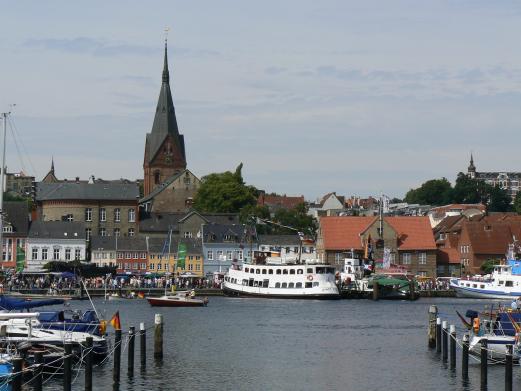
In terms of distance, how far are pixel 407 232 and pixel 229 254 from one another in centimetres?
2279

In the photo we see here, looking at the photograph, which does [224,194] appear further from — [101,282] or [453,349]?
[453,349]

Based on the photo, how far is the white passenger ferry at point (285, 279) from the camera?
5094 inches

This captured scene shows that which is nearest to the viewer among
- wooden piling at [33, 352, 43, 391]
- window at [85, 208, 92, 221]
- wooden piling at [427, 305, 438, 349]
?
wooden piling at [33, 352, 43, 391]

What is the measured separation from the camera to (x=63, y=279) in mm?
142250

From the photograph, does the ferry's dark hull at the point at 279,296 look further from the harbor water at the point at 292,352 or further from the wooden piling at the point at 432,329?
the wooden piling at the point at 432,329

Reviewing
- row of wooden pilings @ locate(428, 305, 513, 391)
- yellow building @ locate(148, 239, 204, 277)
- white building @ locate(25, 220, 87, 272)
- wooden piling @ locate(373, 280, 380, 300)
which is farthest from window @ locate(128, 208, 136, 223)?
row of wooden pilings @ locate(428, 305, 513, 391)

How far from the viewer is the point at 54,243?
16988cm

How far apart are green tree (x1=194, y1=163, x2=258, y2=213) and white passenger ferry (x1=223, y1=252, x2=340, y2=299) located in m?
58.4

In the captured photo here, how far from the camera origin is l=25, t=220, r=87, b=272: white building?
16888 centimetres

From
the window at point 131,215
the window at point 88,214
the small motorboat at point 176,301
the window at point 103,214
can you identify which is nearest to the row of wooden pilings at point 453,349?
the small motorboat at point 176,301

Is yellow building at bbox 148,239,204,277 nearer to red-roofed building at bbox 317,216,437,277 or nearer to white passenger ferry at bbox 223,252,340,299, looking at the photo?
red-roofed building at bbox 317,216,437,277

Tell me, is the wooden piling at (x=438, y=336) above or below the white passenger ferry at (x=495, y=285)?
below

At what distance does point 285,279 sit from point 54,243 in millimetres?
47595

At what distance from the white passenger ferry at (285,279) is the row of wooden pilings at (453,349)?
2187 inches
